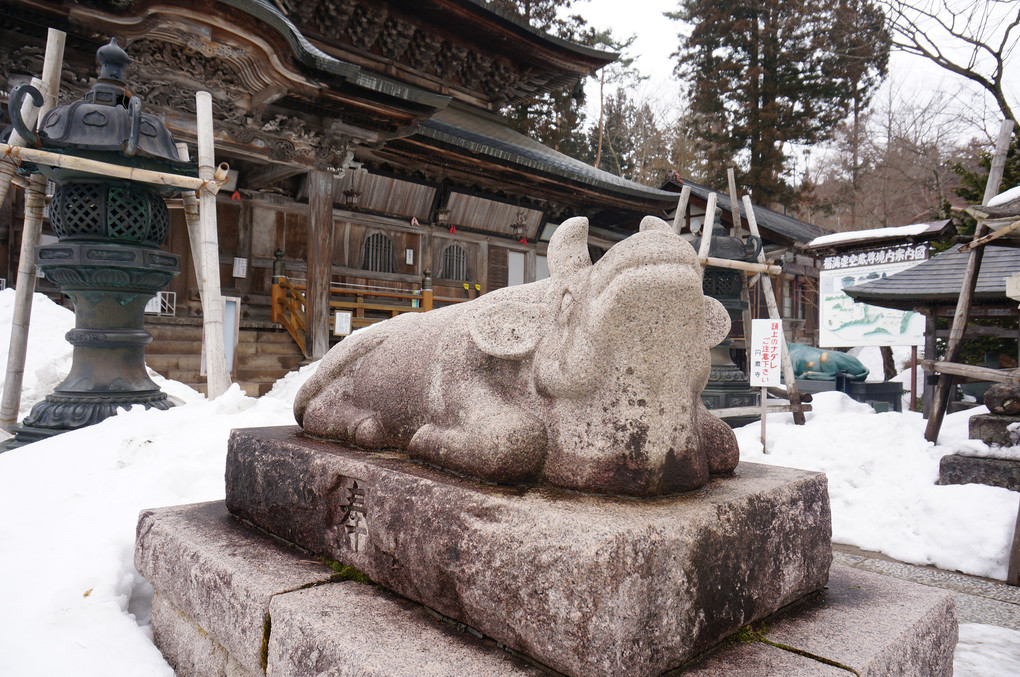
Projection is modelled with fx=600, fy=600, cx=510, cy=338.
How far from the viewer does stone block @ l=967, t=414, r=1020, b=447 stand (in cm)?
442

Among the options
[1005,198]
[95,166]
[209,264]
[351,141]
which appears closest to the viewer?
[95,166]

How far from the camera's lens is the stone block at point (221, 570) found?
70.3 inches

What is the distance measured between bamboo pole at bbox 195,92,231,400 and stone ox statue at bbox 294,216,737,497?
9.17 feet

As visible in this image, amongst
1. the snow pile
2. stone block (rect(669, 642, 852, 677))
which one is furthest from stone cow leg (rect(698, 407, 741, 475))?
the snow pile

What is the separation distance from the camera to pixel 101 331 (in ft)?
13.1

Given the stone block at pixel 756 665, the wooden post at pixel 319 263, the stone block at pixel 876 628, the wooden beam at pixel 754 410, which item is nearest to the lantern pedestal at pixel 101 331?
the wooden post at pixel 319 263

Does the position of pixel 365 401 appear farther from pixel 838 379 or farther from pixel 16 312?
pixel 838 379

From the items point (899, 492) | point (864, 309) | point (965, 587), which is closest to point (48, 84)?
point (965, 587)

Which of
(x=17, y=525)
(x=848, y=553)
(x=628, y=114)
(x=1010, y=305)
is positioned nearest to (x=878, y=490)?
(x=848, y=553)

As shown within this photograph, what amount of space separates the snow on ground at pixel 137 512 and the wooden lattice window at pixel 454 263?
6954 mm

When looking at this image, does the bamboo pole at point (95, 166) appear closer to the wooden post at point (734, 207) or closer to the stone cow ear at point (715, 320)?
the stone cow ear at point (715, 320)

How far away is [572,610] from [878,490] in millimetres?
4035

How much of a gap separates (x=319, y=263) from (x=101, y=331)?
4216 mm

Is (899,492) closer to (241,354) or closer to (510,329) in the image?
(510,329)
